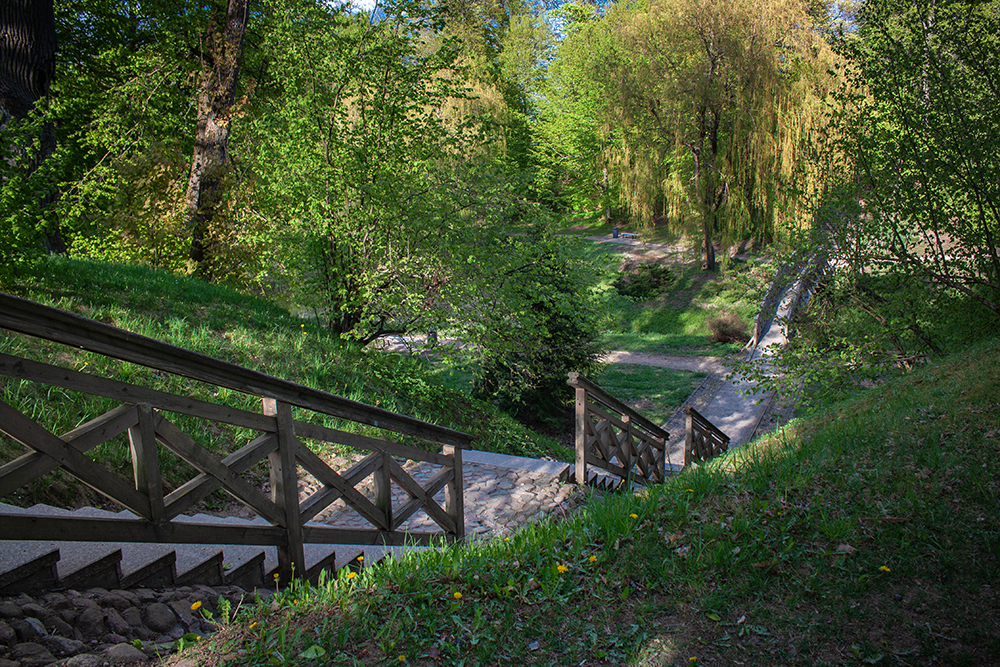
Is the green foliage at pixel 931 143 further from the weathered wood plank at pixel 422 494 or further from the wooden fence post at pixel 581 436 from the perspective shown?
the weathered wood plank at pixel 422 494

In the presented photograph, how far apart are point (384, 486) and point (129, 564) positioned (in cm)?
142

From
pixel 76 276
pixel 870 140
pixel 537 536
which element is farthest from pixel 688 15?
pixel 537 536

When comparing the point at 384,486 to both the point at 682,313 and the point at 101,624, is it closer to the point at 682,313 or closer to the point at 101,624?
the point at 101,624

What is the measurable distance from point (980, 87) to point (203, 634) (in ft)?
35.8

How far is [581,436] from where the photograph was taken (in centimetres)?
679

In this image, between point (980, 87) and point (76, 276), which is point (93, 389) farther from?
point (980, 87)

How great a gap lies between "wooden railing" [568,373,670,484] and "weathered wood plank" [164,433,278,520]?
12.7 ft

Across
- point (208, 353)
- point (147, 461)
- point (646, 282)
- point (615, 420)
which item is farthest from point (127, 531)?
point (646, 282)

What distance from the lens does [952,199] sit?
877cm

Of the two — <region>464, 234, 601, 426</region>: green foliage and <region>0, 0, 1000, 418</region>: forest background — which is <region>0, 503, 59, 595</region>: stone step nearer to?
<region>0, 0, 1000, 418</region>: forest background

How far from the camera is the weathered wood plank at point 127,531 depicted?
7.72ft

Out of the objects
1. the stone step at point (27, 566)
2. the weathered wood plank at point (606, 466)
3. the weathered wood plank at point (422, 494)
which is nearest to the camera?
the stone step at point (27, 566)

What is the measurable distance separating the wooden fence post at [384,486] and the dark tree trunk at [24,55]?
7.12 meters

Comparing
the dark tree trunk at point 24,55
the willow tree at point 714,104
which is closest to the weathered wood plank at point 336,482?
the dark tree trunk at point 24,55
